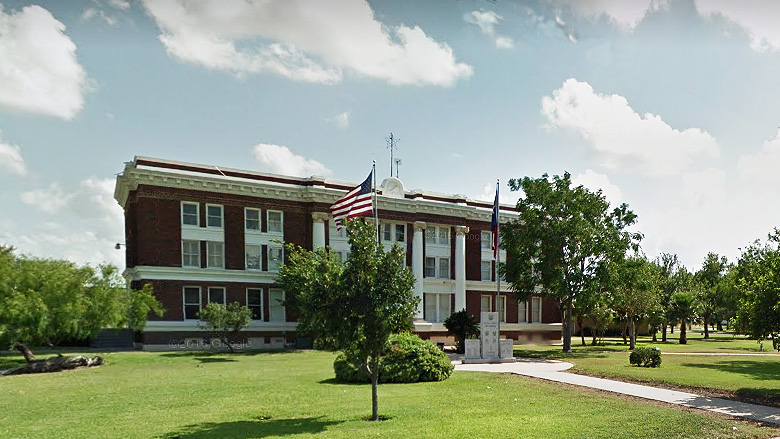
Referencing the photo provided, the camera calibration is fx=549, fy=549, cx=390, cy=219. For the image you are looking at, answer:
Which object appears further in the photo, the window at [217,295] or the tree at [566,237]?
the window at [217,295]

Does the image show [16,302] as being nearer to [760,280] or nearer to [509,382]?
[509,382]

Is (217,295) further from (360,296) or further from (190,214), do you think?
(360,296)

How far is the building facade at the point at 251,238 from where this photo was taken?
38.6m

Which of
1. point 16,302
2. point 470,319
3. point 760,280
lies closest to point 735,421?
point 760,280

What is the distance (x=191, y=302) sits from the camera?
39.9 m

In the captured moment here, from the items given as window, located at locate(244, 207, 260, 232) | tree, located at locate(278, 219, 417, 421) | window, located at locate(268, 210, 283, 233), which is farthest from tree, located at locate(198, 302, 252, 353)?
tree, located at locate(278, 219, 417, 421)

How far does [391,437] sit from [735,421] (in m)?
7.94

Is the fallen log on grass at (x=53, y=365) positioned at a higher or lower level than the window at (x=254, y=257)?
lower

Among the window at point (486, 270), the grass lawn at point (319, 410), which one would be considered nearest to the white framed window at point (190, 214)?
the grass lawn at point (319, 410)

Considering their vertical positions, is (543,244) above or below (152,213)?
below

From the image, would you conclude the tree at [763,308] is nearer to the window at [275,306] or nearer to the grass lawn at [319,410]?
the grass lawn at [319,410]

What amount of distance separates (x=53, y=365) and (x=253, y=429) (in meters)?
18.7

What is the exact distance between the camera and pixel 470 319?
3612 cm

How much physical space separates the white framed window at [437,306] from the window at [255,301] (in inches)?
596
